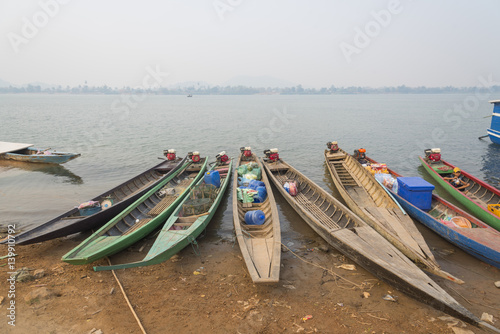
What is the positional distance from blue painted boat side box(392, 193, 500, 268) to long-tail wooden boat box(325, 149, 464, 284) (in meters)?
0.95

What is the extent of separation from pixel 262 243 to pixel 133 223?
188 inches

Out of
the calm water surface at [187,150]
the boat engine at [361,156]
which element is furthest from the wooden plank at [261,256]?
the boat engine at [361,156]

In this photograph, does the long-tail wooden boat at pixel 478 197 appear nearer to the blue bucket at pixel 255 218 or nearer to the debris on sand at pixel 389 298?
the debris on sand at pixel 389 298

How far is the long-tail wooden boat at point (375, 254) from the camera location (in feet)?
19.0

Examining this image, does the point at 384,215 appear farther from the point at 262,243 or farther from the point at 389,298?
the point at 262,243

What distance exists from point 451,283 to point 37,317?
32.2 feet

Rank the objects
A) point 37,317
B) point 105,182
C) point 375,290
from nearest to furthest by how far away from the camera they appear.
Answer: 1. point 37,317
2. point 375,290
3. point 105,182

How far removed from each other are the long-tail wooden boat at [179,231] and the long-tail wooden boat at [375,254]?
3493 mm

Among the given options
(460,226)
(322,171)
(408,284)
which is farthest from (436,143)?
(408,284)

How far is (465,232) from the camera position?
8.33 meters

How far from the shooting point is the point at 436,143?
28344 millimetres

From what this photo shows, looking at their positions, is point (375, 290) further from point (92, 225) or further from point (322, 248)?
point (92, 225)

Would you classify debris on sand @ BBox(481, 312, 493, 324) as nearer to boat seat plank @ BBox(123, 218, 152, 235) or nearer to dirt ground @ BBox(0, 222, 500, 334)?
dirt ground @ BBox(0, 222, 500, 334)

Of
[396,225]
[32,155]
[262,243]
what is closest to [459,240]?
[396,225]
